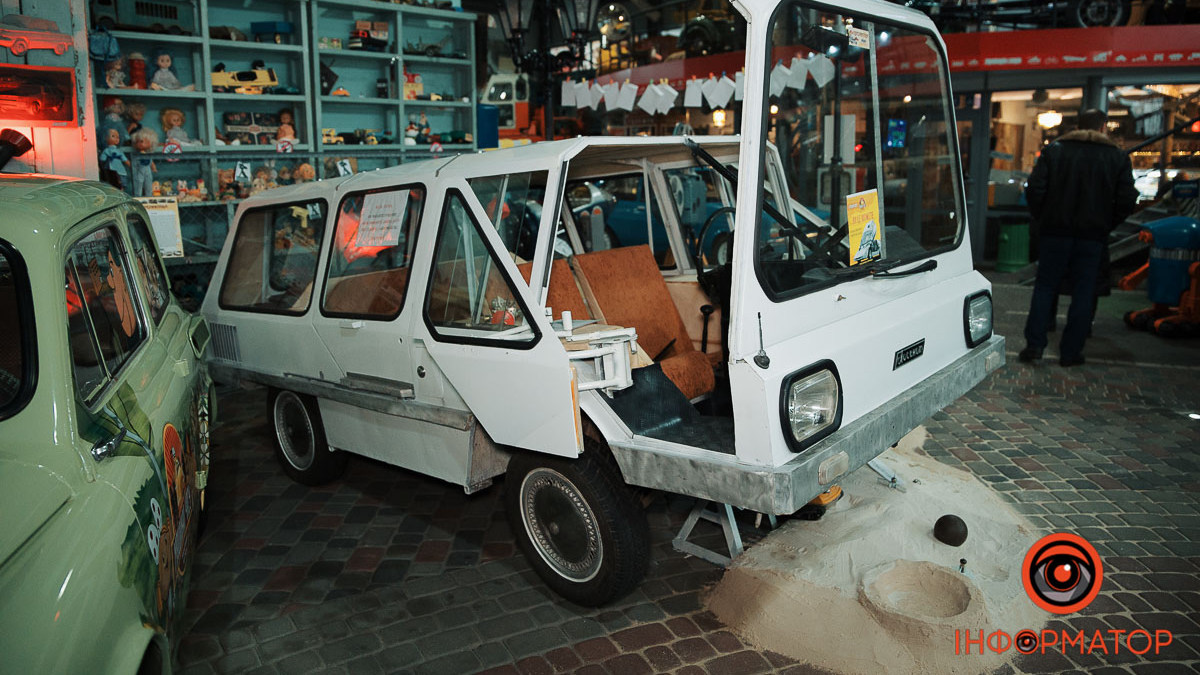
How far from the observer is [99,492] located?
2297 mm

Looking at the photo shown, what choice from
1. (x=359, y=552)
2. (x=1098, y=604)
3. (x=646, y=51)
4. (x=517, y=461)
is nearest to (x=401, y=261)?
(x=517, y=461)

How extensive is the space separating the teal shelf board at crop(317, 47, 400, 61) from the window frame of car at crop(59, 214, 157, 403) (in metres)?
6.26

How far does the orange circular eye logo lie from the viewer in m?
3.64

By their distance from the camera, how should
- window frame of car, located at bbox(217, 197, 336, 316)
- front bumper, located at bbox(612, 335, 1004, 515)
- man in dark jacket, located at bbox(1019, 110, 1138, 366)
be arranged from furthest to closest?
man in dark jacket, located at bbox(1019, 110, 1138, 366) < window frame of car, located at bbox(217, 197, 336, 316) < front bumper, located at bbox(612, 335, 1004, 515)

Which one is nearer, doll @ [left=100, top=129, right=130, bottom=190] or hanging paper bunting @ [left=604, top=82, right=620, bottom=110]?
doll @ [left=100, top=129, right=130, bottom=190]

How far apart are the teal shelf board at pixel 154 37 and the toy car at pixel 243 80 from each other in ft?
1.42

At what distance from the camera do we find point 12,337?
2557 mm

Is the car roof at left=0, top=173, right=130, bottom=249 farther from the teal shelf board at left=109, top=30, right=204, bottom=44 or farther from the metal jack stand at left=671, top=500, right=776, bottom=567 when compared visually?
the teal shelf board at left=109, top=30, right=204, bottom=44

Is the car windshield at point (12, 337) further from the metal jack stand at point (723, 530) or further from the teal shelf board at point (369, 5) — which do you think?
the teal shelf board at point (369, 5)

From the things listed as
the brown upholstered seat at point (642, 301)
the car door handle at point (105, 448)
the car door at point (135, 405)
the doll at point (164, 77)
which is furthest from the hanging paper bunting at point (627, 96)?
the car door handle at point (105, 448)

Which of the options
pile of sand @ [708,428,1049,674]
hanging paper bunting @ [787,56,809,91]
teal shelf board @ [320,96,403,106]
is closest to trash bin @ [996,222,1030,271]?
teal shelf board @ [320,96,403,106]

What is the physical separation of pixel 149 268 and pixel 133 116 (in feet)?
16.6

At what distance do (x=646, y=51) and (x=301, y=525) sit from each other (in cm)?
1982

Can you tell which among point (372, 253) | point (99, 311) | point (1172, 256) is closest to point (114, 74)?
point (372, 253)
